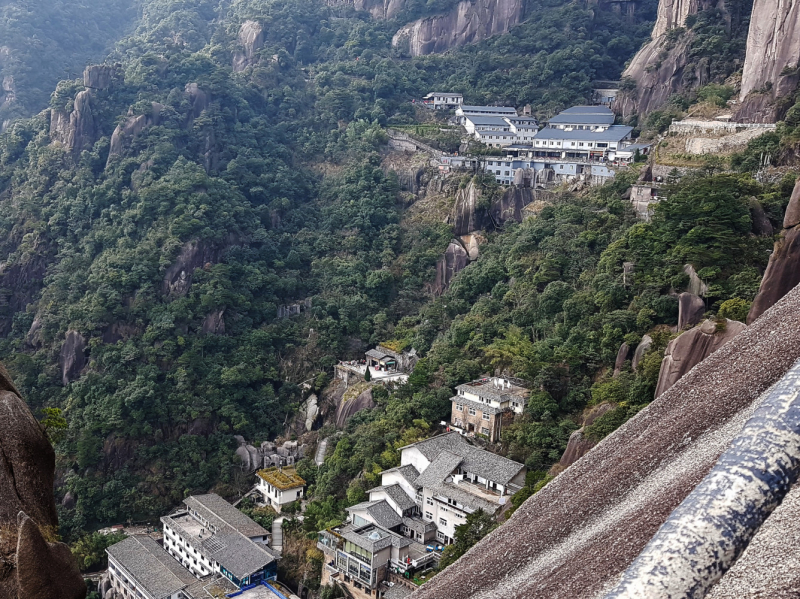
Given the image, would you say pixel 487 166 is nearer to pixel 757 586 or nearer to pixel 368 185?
pixel 368 185

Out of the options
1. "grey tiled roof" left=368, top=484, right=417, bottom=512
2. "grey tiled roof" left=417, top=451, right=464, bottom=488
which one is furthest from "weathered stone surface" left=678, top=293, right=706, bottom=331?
"grey tiled roof" left=368, top=484, right=417, bottom=512

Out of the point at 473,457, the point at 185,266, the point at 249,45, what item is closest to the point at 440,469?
the point at 473,457

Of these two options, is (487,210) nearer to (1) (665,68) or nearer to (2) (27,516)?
(1) (665,68)

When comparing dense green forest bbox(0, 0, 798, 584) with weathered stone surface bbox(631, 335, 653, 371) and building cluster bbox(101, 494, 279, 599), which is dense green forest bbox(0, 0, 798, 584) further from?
building cluster bbox(101, 494, 279, 599)

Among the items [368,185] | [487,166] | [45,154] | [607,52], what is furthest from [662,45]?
[45,154]

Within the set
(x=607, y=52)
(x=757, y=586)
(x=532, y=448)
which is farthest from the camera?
(x=607, y=52)

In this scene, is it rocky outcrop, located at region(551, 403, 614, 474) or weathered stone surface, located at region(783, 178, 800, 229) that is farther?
rocky outcrop, located at region(551, 403, 614, 474)
